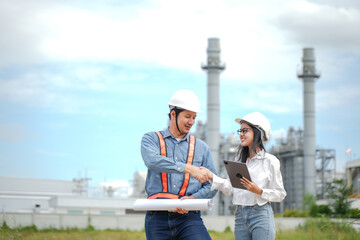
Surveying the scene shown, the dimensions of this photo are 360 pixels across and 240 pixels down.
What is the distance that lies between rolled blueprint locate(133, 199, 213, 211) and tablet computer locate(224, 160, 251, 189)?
0.27 m

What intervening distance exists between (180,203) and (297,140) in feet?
149

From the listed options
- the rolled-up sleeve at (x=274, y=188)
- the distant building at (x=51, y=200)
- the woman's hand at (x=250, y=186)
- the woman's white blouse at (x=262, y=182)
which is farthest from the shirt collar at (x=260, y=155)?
the distant building at (x=51, y=200)

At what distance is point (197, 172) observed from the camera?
4203 mm

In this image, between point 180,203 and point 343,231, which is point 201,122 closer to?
point 343,231

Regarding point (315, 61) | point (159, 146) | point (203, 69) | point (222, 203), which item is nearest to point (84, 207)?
point (222, 203)

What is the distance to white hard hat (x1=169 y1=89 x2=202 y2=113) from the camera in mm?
4363

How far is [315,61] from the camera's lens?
46.1m

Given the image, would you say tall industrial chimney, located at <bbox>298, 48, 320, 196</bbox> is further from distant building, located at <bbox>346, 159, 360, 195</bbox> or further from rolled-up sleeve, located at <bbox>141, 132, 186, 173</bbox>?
rolled-up sleeve, located at <bbox>141, 132, 186, 173</bbox>

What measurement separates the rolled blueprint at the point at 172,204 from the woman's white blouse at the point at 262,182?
0.30 m

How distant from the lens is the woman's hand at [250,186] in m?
4.17

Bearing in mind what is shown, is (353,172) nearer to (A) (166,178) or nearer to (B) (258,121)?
(B) (258,121)

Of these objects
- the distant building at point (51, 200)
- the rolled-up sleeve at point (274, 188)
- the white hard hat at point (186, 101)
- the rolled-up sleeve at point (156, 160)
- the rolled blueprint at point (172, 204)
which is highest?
the white hard hat at point (186, 101)

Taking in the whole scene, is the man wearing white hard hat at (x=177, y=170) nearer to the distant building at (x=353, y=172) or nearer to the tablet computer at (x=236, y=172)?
the tablet computer at (x=236, y=172)

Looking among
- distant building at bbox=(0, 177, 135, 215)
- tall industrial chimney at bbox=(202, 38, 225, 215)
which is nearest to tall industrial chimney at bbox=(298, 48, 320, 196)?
tall industrial chimney at bbox=(202, 38, 225, 215)
